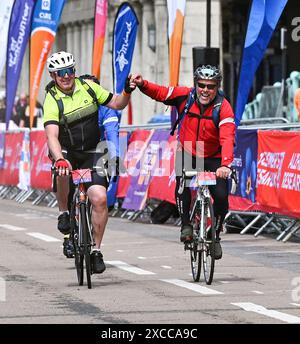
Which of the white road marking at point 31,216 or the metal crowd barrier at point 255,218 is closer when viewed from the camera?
the metal crowd barrier at point 255,218

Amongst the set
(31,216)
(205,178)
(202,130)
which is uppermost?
(202,130)

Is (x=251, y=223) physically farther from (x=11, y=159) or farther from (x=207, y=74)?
(x=11, y=159)

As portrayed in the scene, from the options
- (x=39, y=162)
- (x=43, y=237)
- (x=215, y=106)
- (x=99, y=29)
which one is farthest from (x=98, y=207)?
(x=39, y=162)

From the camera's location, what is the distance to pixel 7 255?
1570 centimetres

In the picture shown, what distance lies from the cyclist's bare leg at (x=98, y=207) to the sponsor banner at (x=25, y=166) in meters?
17.4

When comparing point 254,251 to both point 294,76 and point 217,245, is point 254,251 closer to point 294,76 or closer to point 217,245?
point 217,245

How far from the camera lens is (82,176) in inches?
488

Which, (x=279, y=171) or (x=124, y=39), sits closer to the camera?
(x=279, y=171)

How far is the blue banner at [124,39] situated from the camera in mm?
24750

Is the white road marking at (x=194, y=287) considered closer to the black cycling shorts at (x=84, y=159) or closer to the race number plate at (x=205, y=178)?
the race number plate at (x=205, y=178)

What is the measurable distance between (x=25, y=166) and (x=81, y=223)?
18.1m

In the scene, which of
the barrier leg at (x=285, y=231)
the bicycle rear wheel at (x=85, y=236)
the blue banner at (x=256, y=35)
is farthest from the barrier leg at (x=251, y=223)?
the bicycle rear wheel at (x=85, y=236)

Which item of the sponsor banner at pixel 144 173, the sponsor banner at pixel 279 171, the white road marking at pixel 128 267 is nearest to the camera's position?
the white road marking at pixel 128 267

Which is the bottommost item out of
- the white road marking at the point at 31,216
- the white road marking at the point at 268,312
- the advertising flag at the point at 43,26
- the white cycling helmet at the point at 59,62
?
the white road marking at the point at 31,216
